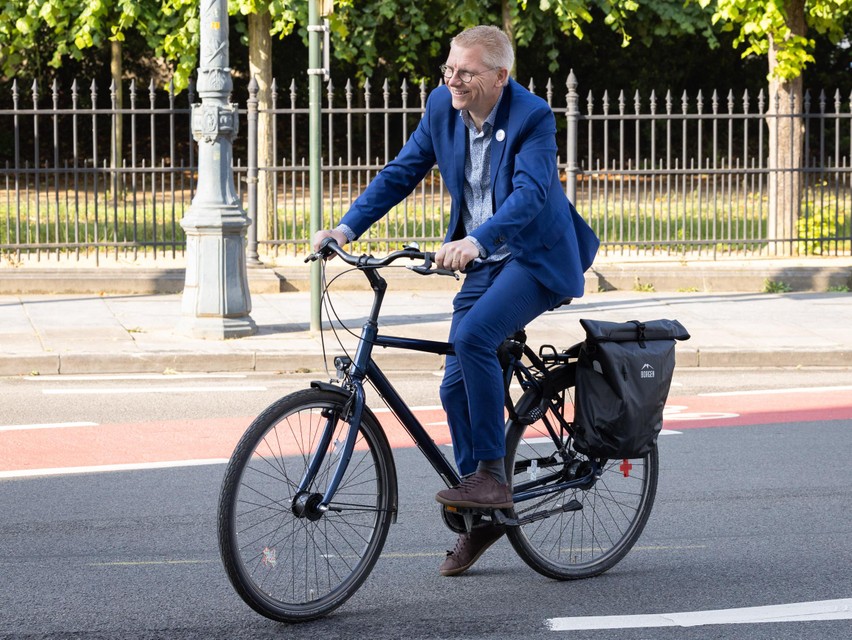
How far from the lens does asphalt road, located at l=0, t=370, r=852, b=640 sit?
14.3 feet

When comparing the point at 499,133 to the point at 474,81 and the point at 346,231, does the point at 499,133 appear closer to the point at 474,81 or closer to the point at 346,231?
the point at 474,81

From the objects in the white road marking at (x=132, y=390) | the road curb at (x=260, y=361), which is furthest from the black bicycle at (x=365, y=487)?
the road curb at (x=260, y=361)

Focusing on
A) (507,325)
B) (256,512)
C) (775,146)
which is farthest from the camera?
(775,146)

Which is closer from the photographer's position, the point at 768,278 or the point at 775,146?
the point at 768,278

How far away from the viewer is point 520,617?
14.6ft

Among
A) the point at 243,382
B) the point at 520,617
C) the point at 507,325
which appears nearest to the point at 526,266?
the point at 507,325

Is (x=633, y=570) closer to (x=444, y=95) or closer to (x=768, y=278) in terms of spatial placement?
(x=444, y=95)

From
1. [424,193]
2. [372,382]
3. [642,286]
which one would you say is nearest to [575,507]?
[372,382]

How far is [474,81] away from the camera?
→ 176 inches

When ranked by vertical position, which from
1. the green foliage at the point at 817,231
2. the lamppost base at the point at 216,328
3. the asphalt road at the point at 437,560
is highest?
the green foliage at the point at 817,231

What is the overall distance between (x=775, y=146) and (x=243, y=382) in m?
8.12

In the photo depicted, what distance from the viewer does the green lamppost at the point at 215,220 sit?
10531mm

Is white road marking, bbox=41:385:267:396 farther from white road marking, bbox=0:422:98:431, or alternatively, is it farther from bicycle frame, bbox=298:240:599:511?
bicycle frame, bbox=298:240:599:511

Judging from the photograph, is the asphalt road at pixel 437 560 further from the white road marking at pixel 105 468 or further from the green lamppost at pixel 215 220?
the green lamppost at pixel 215 220
